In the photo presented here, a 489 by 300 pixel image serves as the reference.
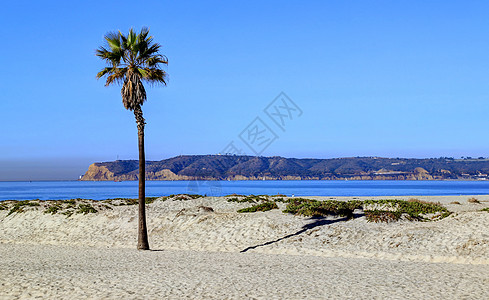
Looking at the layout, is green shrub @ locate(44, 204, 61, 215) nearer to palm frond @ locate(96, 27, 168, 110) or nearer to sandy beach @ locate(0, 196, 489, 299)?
sandy beach @ locate(0, 196, 489, 299)

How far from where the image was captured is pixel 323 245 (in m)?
21.2

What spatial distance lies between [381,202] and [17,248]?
2438cm

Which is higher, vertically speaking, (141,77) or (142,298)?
(141,77)

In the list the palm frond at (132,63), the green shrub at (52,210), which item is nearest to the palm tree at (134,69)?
the palm frond at (132,63)

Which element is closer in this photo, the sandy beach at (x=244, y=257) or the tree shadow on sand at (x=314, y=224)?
the sandy beach at (x=244, y=257)

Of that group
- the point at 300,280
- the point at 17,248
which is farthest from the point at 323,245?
the point at 17,248

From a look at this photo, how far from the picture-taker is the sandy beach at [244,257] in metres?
12.5

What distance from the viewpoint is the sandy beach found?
41.1ft

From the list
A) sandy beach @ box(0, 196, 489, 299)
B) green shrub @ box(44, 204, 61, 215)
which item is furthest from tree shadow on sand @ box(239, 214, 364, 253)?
green shrub @ box(44, 204, 61, 215)

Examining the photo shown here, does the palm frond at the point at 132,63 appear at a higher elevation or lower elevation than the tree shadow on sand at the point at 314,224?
higher

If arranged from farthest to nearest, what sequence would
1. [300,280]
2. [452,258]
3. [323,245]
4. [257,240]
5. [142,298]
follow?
[257,240] → [323,245] → [452,258] → [300,280] → [142,298]

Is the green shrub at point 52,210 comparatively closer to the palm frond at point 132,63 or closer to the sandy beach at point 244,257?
the sandy beach at point 244,257

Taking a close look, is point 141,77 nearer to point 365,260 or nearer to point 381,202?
point 365,260

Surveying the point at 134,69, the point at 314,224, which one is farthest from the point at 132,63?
the point at 314,224
